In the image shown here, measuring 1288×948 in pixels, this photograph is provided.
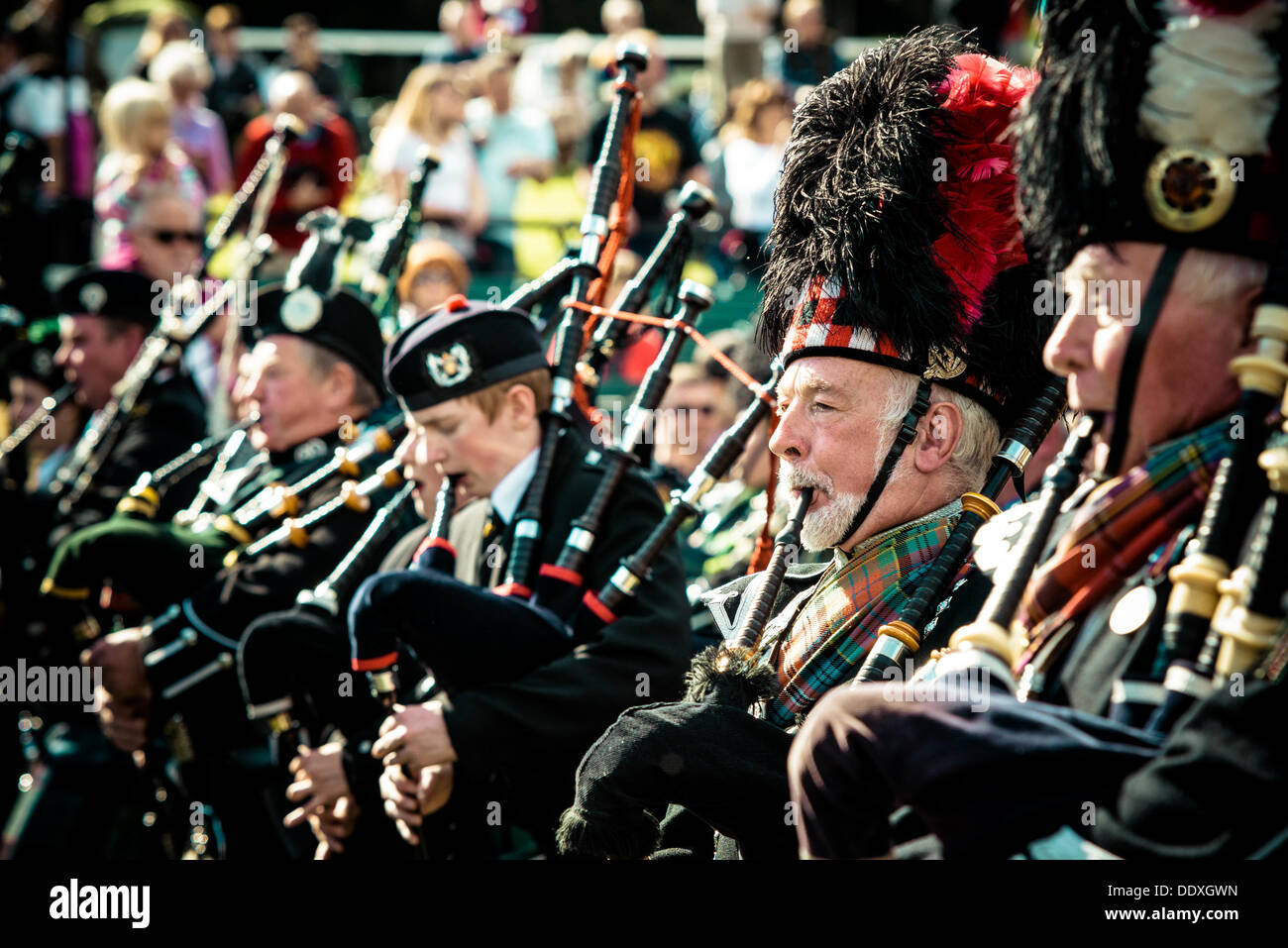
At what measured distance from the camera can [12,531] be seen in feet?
20.3

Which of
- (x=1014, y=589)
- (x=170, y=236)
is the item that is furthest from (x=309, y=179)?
(x=1014, y=589)

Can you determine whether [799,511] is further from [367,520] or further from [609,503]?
[367,520]

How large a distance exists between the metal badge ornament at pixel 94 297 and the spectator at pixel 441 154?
2.32 m

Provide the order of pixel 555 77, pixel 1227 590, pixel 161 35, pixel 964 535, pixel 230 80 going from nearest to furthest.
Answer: pixel 1227 590 → pixel 964 535 → pixel 555 77 → pixel 161 35 → pixel 230 80

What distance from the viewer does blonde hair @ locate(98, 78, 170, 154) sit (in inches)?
339

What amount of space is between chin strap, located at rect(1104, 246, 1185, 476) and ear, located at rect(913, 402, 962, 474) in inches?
36.2

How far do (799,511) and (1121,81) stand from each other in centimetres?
118

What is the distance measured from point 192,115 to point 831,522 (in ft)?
28.4

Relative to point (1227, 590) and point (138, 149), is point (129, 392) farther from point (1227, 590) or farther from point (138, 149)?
point (1227, 590)

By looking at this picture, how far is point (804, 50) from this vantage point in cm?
953

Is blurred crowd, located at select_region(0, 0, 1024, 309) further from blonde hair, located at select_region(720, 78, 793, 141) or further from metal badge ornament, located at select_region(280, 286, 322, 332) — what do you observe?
metal badge ornament, located at select_region(280, 286, 322, 332)

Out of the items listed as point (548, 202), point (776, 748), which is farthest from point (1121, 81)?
point (548, 202)

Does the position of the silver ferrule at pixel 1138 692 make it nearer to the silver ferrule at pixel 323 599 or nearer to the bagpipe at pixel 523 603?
the bagpipe at pixel 523 603

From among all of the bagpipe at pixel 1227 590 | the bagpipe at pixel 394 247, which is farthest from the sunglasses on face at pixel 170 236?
the bagpipe at pixel 1227 590
